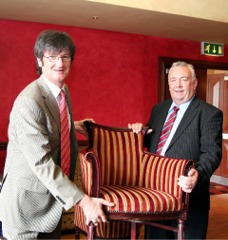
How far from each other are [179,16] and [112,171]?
2070mm

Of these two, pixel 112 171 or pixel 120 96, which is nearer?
pixel 112 171

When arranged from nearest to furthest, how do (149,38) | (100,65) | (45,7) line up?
(45,7), (100,65), (149,38)

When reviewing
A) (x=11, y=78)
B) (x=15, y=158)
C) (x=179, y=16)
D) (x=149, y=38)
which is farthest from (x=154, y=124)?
(x=149, y=38)

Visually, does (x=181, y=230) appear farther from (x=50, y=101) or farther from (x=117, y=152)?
(x=50, y=101)

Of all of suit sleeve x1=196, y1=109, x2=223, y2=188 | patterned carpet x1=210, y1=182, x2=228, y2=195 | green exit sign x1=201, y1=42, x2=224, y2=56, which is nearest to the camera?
suit sleeve x1=196, y1=109, x2=223, y2=188

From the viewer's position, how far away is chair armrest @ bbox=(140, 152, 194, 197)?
225 cm

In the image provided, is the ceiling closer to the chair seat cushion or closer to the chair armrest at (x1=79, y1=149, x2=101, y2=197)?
the chair armrest at (x1=79, y1=149, x2=101, y2=197)

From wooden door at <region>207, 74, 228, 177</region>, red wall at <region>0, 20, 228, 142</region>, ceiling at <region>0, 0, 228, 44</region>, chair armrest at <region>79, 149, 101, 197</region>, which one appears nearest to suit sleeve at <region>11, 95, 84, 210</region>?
chair armrest at <region>79, 149, 101, 197</region>

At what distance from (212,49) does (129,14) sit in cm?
217

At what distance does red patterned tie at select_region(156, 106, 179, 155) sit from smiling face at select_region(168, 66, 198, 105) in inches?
4.3

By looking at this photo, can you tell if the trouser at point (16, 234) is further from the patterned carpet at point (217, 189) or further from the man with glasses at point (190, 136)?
the patterned carpet at point (217, 189)

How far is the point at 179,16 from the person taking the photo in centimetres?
386

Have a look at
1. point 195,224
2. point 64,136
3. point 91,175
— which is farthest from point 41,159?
point 195,224

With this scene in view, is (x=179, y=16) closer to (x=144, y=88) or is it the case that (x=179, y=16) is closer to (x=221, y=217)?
(x=144, y=88)
